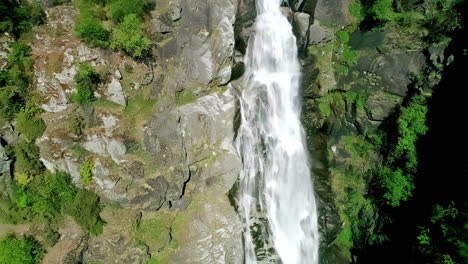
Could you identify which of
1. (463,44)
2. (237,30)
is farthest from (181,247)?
(463,44)

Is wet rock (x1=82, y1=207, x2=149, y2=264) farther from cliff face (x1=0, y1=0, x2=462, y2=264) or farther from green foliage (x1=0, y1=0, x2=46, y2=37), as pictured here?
green foliage (x1=0, y1=0, x2=46, y2=37)

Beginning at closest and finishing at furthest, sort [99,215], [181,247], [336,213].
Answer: [99,215] < [181,247] < [336,213]

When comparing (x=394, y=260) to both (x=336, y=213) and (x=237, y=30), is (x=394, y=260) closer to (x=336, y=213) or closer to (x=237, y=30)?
(x=336, y=213)

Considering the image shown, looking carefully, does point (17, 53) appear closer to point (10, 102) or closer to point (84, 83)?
point (10, 102)

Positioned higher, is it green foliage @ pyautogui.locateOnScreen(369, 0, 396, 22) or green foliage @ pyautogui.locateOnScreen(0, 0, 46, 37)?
green foliage @ pyautogui.locateOnScreen(369, 0, 396, 22)

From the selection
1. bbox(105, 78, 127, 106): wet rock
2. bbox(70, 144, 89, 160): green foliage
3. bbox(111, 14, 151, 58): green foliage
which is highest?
bbox(111, 14, 151, 58): green foliage

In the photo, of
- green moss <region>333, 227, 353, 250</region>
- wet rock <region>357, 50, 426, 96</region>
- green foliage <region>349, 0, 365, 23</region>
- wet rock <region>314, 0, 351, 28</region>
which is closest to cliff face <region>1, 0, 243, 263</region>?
wet rock <region>314, 0, 351, 28</region>

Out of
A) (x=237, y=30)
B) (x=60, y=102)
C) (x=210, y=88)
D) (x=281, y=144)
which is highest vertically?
(x=237, y=30)
